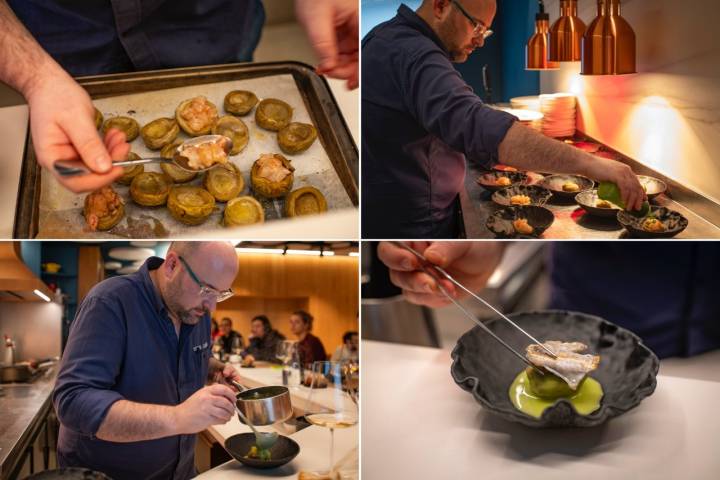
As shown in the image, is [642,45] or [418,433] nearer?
[642,45]

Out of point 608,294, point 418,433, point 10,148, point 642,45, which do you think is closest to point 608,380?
point 608,294

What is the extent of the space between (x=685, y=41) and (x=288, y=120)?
1.02m

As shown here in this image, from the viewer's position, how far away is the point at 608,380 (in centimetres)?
196

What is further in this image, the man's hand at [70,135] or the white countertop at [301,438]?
the white countertop at [301,438]

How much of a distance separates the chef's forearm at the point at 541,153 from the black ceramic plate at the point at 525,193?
55mm

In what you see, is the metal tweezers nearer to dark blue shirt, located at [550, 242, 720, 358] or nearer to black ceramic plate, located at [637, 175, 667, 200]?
dark blue shirt, located at [550, 242, 720, 358]

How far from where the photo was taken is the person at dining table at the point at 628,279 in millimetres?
1944

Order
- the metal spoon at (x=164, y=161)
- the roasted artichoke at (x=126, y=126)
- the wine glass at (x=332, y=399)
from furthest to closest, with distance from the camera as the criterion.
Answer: the wine glass at (x=332, y=399), the roasted artichoke at (x=126, y=126), the metal spoon at (x=164, y=161)

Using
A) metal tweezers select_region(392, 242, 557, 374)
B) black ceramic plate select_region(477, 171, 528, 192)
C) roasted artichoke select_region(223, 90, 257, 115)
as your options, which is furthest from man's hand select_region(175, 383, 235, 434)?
black ceramic plate select_region(477, 171, 528, 192)

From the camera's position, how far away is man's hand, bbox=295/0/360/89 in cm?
190

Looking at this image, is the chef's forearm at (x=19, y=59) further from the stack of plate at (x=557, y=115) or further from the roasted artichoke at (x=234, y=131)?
the stack of plate at (x=557, y=115)

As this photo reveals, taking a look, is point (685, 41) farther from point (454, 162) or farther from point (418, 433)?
point (418, 433)

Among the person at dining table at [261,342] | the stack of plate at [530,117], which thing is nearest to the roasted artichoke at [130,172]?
the person at dining table at [261,342]

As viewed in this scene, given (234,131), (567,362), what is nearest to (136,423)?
(234,131)
